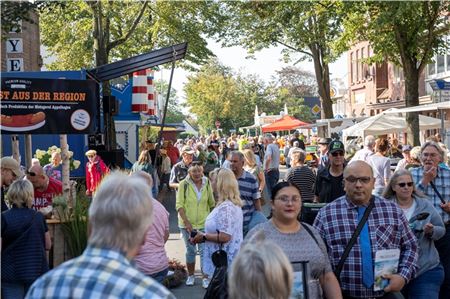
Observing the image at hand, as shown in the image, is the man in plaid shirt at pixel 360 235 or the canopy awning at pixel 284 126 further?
the canopy awning at pixel 284 126

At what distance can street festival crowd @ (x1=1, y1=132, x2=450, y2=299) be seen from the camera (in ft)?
8.57

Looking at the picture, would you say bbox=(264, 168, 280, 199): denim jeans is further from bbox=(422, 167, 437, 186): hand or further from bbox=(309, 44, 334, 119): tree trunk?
bbox=(309, 44, 334, 119): tree trunk

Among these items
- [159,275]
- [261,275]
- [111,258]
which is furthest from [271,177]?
[111,258]

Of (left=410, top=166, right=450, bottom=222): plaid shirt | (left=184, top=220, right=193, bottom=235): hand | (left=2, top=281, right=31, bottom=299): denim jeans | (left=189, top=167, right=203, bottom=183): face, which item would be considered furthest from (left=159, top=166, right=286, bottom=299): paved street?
(left=410, top=166, right=450, bottom=222): plaid shirt

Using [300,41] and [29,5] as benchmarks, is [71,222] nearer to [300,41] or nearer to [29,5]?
[29,5]

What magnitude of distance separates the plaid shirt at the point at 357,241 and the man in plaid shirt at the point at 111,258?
2266mm

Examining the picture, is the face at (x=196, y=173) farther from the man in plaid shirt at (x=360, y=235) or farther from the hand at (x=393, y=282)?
the hand at (x=393, y=282)

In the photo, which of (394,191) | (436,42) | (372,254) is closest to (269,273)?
(372,254)

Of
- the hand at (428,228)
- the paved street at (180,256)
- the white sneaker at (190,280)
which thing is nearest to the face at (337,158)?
the paved street at (180,256)

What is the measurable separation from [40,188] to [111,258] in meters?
6.12

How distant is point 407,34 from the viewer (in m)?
21.8

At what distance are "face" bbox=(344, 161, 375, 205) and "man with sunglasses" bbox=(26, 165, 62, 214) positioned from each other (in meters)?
4.38

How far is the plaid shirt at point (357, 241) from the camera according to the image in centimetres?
470

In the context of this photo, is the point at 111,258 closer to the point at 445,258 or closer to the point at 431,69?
the point at 445,258
